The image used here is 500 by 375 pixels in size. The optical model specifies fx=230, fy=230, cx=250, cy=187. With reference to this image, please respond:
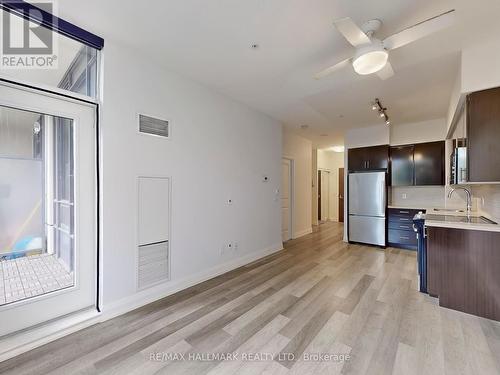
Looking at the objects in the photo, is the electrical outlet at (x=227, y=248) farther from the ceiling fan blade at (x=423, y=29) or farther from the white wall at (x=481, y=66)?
the white wall at (x=481, y=66)

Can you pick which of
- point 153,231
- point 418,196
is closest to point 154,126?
point 153,231

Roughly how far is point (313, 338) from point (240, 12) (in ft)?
9.42

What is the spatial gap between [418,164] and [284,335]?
474 cm

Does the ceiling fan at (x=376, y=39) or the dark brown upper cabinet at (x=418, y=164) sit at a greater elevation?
the ceiling fan at (x=376, y=39)

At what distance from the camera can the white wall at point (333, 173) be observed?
9.12 metres

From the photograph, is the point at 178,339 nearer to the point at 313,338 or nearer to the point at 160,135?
the point at 313,338

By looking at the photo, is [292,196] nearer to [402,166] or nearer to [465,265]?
[402,166]

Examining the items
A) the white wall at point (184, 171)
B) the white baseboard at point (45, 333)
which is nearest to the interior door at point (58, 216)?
the white baseboard at point (45, 333)

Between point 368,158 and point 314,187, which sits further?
point 314,187

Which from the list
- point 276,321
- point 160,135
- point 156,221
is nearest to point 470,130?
point 276,321

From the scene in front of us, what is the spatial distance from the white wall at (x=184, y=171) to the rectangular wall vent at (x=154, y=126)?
7 centimetres

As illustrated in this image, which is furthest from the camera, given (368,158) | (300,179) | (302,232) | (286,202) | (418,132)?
(302,232)

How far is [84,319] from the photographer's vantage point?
2184mm

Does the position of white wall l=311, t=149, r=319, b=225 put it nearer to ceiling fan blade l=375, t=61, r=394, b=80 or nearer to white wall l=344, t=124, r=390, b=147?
white wall l=344, t=124, r=390, b=147
